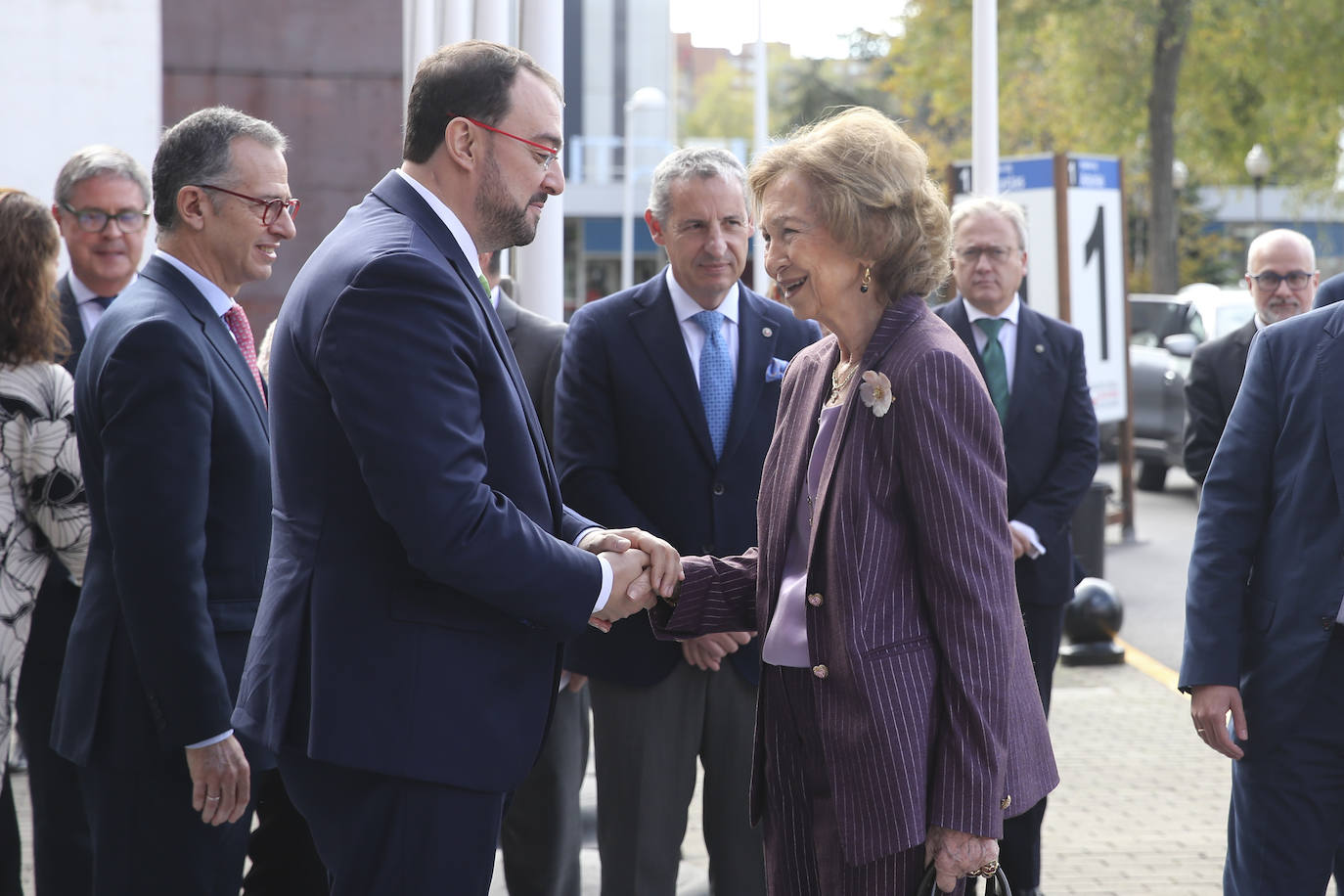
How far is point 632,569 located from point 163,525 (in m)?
1.07

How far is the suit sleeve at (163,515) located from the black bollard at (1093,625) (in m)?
7.07

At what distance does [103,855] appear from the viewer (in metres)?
3.25

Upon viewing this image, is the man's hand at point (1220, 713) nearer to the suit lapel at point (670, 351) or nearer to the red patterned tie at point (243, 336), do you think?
the suit lapel at point (670, 351)

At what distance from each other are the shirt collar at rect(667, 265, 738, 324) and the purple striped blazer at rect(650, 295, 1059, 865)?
4.87 feet

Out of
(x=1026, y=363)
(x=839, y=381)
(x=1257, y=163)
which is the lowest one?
(x=839, y=381)

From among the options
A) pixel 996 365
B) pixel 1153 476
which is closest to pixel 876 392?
pixel 996 365

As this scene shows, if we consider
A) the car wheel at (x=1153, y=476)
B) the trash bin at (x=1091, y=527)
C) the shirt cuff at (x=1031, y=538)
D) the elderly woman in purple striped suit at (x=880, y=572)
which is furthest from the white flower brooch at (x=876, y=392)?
the car wheel at (x=1153, y=476)

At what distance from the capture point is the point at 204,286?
3.42m

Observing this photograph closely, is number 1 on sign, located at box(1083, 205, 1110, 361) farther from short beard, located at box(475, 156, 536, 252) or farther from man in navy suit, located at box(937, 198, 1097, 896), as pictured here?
short beard, located at box(475, 156, 536, 252)

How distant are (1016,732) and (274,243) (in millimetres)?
2147

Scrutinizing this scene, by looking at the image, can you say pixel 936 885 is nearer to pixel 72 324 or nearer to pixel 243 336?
pixel 243 336

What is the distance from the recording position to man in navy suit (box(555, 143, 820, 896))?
159 inches

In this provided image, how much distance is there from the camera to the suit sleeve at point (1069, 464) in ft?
17.1

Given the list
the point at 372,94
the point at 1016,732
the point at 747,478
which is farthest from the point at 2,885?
the point at 372,94
